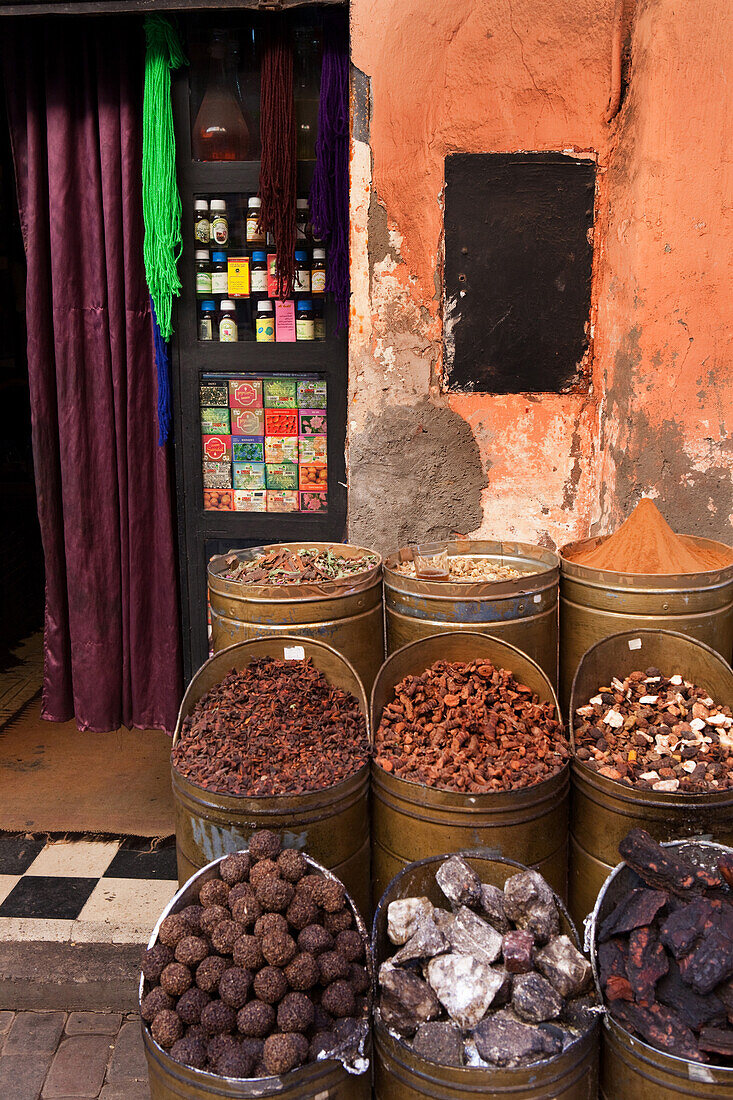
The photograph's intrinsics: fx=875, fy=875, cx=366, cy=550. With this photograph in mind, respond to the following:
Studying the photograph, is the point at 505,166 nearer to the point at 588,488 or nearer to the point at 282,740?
the point at 588,488

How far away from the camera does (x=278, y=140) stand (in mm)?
3271

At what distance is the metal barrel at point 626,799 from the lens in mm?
2039

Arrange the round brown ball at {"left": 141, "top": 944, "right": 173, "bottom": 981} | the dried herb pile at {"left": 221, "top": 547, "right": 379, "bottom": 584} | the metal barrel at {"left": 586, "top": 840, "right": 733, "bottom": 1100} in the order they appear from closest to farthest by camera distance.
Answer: the metal barrel at {"left": 586, "top": 840, "right": 733, "bottom": 1100} → the round brown ball at {"left": 141, "top": 944, "right": 173, "bottom": 981} → the dried herb pile at {"left": 221, "top": 547, "right": 379, "bottom": 584}

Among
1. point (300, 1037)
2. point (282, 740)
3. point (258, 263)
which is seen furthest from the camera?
point (258, 263)

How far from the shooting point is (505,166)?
3.06 m

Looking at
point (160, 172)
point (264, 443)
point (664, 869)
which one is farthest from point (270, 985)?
point (160, 172)

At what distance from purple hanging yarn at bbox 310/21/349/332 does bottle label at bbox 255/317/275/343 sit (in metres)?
0.28

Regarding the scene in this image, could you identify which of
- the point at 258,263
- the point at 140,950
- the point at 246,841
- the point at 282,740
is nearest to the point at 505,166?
the point at 258,263

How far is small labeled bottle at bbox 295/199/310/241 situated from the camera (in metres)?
3.40

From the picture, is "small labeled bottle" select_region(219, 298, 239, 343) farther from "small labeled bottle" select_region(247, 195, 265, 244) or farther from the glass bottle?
the glass bottle

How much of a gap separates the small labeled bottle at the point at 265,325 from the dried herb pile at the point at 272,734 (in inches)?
60.2

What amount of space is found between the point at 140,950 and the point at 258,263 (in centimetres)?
252

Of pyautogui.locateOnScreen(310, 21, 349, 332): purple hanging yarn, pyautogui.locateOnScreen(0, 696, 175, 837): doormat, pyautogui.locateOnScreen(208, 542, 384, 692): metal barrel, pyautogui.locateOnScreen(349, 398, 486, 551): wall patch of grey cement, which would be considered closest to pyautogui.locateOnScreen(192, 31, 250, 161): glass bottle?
pyautogui.locateOnScreen(310, 21, 349, 332): purple hanging yarn

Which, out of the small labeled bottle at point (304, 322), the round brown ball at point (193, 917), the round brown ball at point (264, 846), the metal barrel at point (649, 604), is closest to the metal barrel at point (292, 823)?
the round brown ball at point (264, 846)
